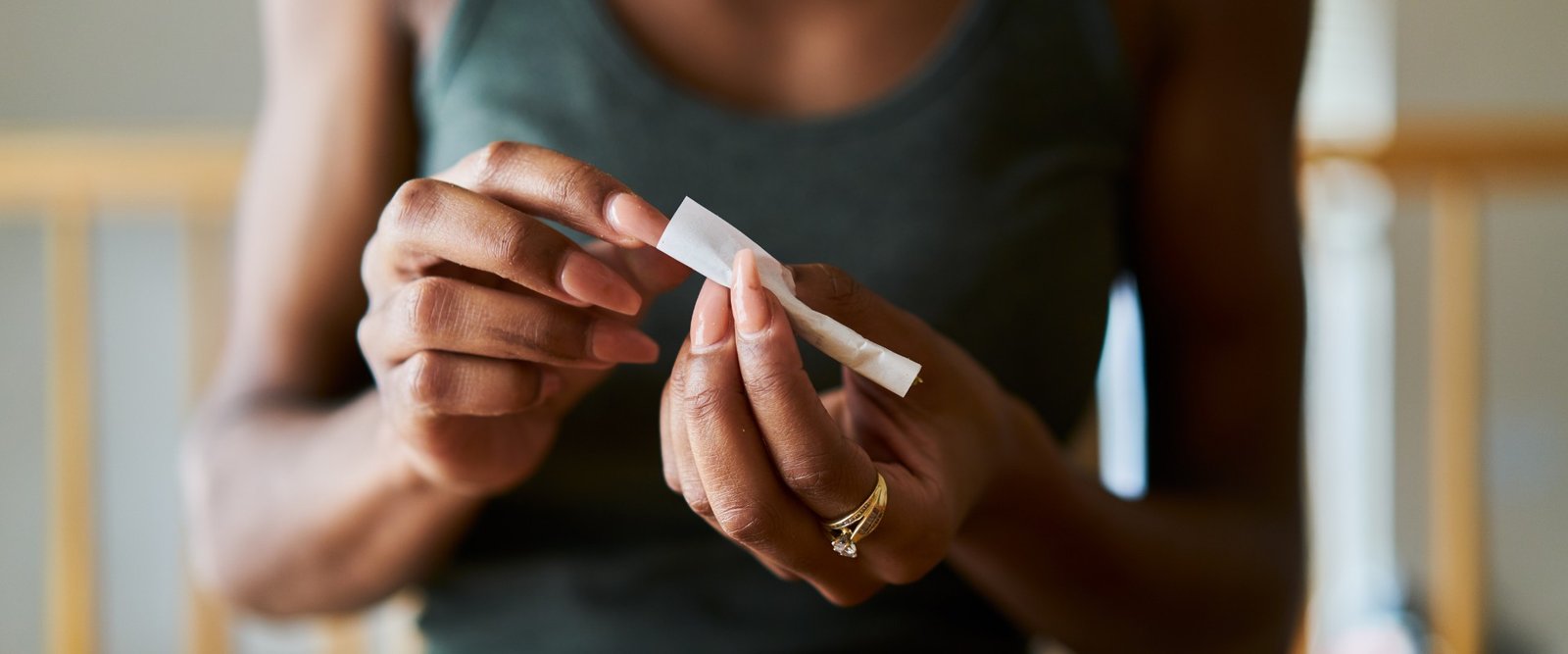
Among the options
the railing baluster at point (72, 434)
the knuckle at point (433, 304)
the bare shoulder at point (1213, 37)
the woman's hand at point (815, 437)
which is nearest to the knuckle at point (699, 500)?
the woman's hand at point (815, 437)

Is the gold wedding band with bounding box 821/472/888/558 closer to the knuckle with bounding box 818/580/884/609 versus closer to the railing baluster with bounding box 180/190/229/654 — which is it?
the knuckle with bounding box 818/580/884/609

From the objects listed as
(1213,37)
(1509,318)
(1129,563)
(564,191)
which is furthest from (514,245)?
(1509,318)

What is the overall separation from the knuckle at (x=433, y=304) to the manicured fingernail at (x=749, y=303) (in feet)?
0.35

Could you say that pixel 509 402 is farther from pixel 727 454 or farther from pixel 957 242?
pixel 957 242

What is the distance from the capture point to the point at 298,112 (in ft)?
2.20

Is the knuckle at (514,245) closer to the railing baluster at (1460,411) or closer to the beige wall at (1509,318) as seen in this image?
the railing baluster at (1460,411)

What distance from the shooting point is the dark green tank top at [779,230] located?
0.63 meters

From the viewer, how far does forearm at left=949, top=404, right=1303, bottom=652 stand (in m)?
0.56

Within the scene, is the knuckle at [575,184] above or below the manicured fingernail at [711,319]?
above

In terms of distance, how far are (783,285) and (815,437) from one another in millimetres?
53

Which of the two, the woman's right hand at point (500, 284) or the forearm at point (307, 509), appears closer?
the woman's right hand at point (500, 284)

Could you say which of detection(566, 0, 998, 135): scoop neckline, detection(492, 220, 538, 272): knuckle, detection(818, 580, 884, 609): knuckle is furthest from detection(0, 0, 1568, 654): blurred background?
detection(492, 220, 538, 272): knuckle

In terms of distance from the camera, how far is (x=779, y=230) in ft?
2.08

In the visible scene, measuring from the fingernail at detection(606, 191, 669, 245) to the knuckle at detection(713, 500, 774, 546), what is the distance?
3.6 inches
